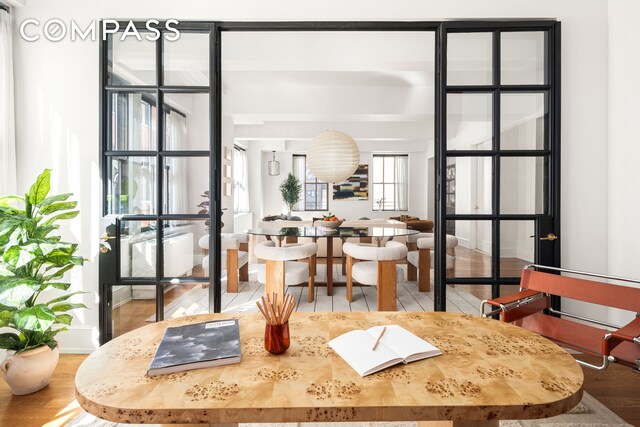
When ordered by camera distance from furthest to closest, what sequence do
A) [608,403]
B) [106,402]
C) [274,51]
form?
[274,51], [608,403], [106,402]

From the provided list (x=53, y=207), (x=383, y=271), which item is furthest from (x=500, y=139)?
(x=53, y=207)

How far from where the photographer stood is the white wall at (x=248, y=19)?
8.12ft

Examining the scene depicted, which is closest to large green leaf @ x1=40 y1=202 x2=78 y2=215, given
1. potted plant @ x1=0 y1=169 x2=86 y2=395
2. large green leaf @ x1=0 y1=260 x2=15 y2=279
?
potted plant @ x1=0 y1=169 x2=86 y2=395

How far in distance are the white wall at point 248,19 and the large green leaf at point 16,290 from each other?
64 centimetres

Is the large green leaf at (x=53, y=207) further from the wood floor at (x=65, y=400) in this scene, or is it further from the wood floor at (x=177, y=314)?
the wood floor at (x=65, y=400)

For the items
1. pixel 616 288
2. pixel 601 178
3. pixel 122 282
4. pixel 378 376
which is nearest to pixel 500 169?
pixel 601 178

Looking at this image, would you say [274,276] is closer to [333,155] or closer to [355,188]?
[333,155]

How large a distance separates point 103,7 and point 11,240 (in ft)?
5.56

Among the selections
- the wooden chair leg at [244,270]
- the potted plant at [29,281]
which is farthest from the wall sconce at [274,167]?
the potted plant at [29,281]

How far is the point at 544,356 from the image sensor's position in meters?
1.15

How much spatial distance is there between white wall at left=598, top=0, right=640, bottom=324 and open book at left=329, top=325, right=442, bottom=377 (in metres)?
2.01

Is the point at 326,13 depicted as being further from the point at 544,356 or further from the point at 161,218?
the point at 544,356

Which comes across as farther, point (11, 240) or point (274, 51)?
point (274, 51)

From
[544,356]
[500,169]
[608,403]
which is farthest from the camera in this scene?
[500,169]
